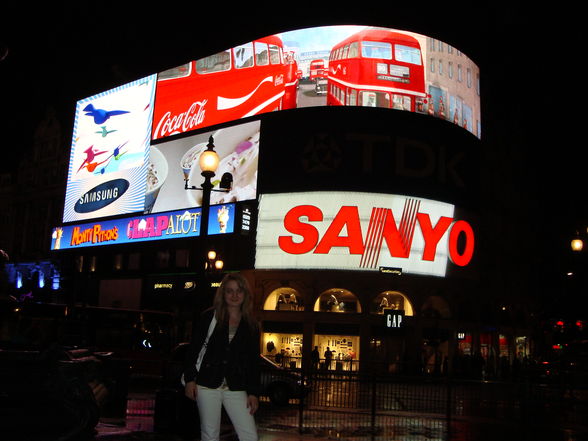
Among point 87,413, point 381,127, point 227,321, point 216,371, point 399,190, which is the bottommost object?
point 87,413

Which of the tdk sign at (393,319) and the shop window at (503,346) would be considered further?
the shop window at (503,346)

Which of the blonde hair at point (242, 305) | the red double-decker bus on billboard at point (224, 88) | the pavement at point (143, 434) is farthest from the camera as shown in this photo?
the red double-decker bus on billboard at point (224, 88)

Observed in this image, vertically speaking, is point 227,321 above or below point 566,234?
below

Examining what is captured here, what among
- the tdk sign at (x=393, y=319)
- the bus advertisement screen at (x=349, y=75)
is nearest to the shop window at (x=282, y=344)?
the tdk sign at (x=393, y=319)

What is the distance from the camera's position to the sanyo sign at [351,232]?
128 ft

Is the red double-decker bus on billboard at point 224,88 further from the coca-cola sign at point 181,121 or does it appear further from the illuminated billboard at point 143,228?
the illuminated billboard at point 143,228

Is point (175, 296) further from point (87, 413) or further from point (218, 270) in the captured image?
point (87, 413)

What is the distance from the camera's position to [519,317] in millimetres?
50000

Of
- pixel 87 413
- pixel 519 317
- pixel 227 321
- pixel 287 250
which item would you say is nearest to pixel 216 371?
pixel 227 321

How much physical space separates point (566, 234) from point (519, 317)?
516 inches

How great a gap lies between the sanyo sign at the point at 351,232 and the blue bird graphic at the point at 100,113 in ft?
65.7

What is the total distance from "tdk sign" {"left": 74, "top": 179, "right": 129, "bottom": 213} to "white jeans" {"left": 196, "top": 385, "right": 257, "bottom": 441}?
46580 millimetres

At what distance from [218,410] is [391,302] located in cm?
3596

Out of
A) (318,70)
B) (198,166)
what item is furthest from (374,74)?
(198,166)
